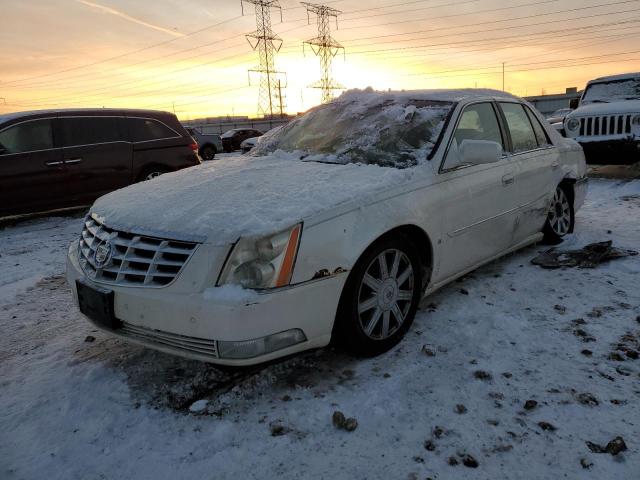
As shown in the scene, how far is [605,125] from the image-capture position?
8.45 metres

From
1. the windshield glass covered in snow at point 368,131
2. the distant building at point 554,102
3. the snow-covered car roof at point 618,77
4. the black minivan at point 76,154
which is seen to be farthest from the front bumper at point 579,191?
the distant building at point 554,102

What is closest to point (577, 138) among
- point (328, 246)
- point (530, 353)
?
point (530, 353)

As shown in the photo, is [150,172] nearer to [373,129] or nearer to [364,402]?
[373,129]

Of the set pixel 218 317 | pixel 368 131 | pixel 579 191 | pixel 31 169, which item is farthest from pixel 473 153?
pixel 31 169

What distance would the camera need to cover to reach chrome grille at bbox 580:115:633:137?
8.22 metres

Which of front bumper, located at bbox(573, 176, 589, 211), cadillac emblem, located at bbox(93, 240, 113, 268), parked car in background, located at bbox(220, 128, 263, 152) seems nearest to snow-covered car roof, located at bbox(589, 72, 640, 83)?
front bumper, located at bbox(573, 176, 589, 211)

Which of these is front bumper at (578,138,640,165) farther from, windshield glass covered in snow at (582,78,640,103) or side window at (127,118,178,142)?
side window at (127,118,178,142)

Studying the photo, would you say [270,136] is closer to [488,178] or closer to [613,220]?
[488,178]

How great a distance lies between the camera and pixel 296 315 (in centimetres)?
233

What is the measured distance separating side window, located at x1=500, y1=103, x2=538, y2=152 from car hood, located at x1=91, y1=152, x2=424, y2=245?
5.09 feet

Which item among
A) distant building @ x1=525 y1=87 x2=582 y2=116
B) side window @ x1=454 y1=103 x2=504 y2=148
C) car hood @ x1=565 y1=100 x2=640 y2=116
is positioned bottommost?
side window @ x1=454 y1=103 x2=504 y2=148

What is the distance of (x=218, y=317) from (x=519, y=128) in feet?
10.5

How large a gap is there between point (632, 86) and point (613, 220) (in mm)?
5346

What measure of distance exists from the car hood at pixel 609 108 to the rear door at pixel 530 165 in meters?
4.93
